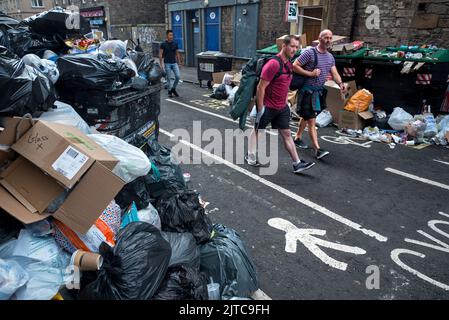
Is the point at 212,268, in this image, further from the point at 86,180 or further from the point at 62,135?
the point at 62,135

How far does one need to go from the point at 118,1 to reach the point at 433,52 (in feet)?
76.1

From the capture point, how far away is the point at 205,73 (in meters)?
11.4

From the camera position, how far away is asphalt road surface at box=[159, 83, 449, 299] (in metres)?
2.71

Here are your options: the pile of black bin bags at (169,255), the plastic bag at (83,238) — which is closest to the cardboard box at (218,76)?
the pile of black bin bags at (169,255)

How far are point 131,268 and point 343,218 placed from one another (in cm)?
252

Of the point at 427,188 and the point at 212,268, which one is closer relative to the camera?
the point at 212,268

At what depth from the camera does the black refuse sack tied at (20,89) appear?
7.80 ft

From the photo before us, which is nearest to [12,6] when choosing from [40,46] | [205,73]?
[205,73]

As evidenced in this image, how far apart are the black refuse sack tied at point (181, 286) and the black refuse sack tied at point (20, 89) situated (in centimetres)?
169

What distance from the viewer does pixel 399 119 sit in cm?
638

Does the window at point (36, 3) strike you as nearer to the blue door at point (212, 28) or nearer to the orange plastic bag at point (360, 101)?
the blue door at point (212, 28)

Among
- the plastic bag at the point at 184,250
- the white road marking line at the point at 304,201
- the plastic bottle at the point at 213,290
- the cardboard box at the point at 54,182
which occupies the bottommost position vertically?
the white road marking line at the point at 304,201

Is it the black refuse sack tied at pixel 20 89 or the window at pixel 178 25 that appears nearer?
the black refuse sack tied at pixel 20 89

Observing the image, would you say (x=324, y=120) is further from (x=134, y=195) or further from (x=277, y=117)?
(x=134, y=195)
